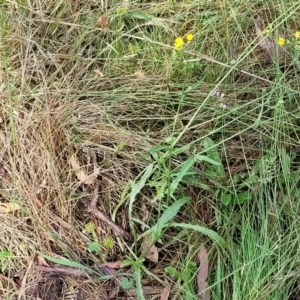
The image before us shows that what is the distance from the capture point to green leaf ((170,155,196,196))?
158 centimetres

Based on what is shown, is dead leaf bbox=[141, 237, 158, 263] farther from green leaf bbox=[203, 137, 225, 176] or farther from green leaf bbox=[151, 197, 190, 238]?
green leaf bbox=[203, 137, 225, 176]

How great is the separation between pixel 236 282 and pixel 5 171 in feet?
2.66

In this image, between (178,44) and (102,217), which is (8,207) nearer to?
(102,217)

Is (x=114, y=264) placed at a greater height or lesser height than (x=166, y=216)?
lesser

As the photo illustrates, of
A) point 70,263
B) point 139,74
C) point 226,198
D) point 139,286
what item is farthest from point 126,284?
point 139,74

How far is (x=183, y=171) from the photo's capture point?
1576mm

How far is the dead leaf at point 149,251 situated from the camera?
5.41 feet

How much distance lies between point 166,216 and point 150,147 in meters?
0.25

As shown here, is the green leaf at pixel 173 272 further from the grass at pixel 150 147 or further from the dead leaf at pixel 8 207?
the dead leaf at pixel 8 207

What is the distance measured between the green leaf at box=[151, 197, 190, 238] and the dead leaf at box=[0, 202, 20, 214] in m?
0.45

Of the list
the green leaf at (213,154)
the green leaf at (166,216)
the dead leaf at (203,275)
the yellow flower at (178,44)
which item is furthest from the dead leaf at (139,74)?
the dead leaf at (203,275)

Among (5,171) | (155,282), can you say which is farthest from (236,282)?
(5,171)

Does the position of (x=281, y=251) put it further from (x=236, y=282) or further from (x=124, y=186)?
(x=124, y=186)

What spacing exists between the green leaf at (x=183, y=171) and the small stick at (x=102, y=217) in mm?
215
